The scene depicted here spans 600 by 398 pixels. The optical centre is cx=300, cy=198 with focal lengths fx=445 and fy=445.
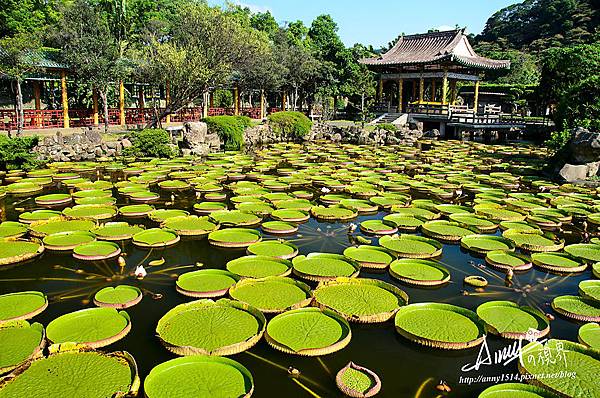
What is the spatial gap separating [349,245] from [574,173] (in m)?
9.29

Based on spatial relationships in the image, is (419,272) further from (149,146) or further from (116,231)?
(149,146)

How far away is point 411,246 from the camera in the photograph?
7.27 meters

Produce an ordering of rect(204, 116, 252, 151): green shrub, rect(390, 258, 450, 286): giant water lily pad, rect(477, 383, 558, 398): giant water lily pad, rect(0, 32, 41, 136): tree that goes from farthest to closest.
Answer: rect(204, 116, 252, 151): green shrub → rect(0, 32, 41, 136): tree → rect(390, 258, 450, 286): giant water lily pad → rect(477, 383, 558, 398): giant water lily pad

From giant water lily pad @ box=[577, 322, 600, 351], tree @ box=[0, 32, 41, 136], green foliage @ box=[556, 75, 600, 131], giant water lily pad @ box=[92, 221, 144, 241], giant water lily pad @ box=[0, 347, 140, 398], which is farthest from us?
tree @ box=[0, 32, 41, 136]

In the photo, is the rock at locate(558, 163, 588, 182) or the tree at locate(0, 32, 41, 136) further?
the tree at locate(0, 32, 41, 136)

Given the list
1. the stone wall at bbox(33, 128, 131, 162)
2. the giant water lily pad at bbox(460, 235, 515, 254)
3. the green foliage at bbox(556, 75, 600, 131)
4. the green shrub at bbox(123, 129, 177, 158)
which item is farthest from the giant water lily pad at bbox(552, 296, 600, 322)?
the stone wall at bbox(33, 128, 131, 162)

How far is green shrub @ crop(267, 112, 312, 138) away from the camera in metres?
24.6

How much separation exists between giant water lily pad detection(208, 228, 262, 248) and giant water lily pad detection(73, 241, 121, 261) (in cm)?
151

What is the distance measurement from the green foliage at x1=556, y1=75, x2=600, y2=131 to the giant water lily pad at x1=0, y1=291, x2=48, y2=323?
17.2 meters

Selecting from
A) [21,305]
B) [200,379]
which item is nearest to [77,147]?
[21,305]

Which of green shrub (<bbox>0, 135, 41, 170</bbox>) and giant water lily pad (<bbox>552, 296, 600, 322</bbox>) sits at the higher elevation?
green shrub (<bbox>0, 135, 41, 170</bbox>)

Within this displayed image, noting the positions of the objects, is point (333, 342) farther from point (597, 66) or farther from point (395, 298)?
point (597, 66)

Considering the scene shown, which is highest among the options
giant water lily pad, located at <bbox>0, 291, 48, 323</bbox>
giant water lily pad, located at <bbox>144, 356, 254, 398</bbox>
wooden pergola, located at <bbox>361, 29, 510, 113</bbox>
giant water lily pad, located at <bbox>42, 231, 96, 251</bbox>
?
wooden pergola, located at <bbox>361, 29, 510, 113</bbox>

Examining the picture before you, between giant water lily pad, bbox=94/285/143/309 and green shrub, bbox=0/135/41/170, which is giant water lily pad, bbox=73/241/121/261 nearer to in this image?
giant water lily pad, bbox=94/285/143/309
